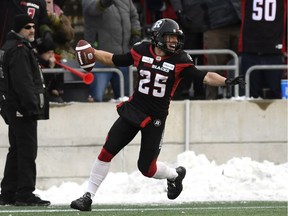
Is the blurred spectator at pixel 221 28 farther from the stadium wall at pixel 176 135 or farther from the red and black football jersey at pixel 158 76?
the red and black football jersey at pixel 158 76

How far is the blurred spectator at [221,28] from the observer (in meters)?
15.5

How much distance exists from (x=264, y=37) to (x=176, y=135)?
5.75 ft

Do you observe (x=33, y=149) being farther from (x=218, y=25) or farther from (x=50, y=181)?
(x=218, y=25)

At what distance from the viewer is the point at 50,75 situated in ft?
48.2

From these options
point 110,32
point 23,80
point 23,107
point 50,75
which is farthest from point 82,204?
point 110,32

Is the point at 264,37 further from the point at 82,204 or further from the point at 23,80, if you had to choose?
the point at 82,204

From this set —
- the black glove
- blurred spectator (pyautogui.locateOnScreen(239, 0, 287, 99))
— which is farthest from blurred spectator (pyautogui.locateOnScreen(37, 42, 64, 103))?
the black glove

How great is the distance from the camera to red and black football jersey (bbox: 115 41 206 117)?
1163cm

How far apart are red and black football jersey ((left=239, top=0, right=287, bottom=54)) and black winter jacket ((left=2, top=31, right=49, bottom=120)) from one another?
135 inches

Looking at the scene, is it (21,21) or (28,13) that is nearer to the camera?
(21,21)

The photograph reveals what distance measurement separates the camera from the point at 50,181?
14742mm

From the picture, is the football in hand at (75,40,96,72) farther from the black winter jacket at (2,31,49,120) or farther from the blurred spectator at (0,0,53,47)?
the blurred spectator at (0,0,53,47)

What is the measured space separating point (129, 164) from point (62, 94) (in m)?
1.28

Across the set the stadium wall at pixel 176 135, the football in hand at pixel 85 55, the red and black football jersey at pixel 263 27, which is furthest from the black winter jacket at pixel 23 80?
the red and black football jersey at pixel 263 27
